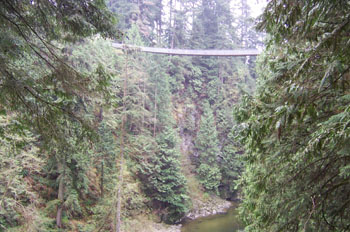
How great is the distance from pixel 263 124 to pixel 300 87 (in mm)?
533

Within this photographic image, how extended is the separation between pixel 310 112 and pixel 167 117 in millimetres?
17831

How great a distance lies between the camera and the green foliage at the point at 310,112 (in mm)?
2189

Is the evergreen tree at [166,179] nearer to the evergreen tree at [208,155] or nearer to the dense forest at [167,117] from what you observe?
the dense forest at [167,117]

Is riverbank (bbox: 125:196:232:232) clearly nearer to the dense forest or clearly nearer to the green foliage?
the dense forest

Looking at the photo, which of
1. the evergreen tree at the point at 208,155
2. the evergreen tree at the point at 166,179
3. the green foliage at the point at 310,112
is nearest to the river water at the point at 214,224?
the evergreen tree at the point at 166,179

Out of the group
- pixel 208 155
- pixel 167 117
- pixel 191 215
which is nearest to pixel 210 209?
pixel 191 215

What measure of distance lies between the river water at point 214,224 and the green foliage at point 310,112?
1194cm

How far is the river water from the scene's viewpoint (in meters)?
15.2

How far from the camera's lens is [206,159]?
22.8 metres

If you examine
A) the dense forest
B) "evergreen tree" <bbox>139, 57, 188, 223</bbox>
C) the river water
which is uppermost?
the dense forest

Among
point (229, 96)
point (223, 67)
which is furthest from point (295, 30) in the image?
point (223, 67)

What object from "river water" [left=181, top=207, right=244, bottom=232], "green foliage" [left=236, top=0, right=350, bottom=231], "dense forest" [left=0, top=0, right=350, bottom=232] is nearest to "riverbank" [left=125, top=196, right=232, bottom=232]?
"dense forest" [left=0, top=0, right=350, bottom=232]

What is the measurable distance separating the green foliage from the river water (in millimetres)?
11941

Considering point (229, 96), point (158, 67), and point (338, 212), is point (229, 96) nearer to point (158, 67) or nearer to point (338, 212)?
point (158, 67)
